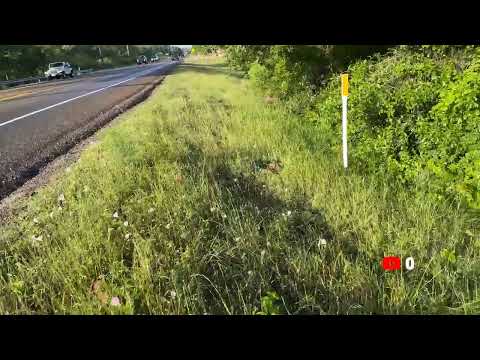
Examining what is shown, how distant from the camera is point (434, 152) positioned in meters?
3.40

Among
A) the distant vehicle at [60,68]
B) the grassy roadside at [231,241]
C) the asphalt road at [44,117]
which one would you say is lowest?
the grassy roadside at [231,241]

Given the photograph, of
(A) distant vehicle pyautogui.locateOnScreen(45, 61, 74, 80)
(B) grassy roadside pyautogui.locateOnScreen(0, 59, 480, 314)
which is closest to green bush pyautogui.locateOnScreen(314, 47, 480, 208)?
(B) grassy roadside pyautogui.locateOnScreen(0, 59, 480, 314)

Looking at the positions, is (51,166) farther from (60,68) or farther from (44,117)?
(44,117)

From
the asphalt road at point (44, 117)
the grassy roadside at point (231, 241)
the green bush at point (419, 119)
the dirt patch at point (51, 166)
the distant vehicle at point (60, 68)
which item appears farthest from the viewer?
the asphalt road at point (44, 117)

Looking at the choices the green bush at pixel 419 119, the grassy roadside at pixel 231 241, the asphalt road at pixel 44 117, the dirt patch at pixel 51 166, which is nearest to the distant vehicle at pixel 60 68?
the asphalt road at pixel 44 117

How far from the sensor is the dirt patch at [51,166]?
11.9 ft

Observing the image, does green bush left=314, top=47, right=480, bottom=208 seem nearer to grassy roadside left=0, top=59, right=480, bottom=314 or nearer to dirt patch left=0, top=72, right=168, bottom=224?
grassy roadside left=0, top=59, right=480, bottom=314

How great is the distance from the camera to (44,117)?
7.04 m

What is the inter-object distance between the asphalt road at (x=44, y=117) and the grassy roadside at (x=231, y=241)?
1.09m

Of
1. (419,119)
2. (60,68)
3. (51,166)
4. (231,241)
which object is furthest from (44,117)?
(419,119)

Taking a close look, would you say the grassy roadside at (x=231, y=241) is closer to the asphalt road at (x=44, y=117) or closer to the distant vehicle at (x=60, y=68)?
the asphalt road at (x=44, y=117)

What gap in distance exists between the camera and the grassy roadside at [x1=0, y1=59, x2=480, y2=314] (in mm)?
2217

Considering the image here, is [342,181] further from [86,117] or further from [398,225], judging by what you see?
[86,117]

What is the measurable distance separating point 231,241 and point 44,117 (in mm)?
6113
